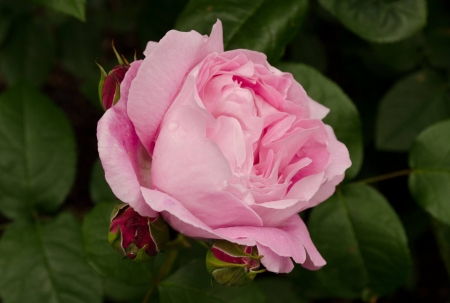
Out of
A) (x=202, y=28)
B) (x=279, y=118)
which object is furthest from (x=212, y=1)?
(x=279, y=118)

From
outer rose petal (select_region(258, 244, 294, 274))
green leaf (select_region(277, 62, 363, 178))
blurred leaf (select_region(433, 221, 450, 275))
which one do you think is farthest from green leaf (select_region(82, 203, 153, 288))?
blurred leaf (select_region(433, 221, 450, 275))

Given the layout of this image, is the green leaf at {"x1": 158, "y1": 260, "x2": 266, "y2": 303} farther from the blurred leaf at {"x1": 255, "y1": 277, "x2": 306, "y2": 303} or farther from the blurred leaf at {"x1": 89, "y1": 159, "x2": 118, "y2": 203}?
the blurred leaf at {"x1": 255, "y1": 277, "x2": 306, "y2": 303}

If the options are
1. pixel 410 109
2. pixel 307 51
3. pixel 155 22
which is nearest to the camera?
pixel 410 109

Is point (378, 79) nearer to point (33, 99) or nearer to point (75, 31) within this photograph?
point (75, 31)

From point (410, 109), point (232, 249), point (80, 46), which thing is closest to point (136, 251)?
point (232, 249)

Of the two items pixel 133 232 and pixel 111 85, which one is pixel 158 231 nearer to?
pixel 133 232

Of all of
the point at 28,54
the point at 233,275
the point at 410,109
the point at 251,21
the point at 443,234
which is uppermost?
the point at 251,21

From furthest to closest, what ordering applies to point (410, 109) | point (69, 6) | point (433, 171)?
1. point (410, 109)
2. point (433, 171)
3. point (69, 6)
